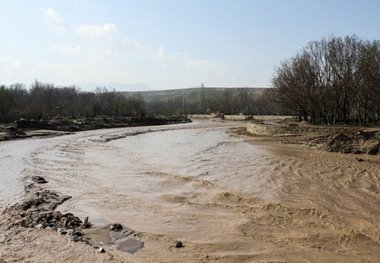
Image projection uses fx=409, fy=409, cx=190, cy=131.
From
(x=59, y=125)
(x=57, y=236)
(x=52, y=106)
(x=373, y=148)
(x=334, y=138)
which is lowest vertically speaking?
(x=57, y=236)

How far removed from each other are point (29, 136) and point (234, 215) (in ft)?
141

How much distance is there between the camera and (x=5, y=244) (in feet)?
33.2

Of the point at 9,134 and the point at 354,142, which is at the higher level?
the point at 354,142

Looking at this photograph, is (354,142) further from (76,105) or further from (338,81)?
(76,105)

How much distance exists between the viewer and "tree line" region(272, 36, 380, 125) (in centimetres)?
3978

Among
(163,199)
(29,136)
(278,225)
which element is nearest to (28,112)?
(29,136)

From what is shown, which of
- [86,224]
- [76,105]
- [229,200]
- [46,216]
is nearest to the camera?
[86,224]

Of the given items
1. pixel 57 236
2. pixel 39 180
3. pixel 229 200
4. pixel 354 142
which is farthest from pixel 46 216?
pixel 354 142

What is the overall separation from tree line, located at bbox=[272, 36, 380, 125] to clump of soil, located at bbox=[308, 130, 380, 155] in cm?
1176

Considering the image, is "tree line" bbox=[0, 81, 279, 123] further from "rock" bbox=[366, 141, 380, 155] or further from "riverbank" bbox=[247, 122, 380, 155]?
"rock" bbox=[366, 141, 380, 155]

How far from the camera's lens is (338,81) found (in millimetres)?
43500

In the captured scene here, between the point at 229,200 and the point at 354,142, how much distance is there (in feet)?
55.6

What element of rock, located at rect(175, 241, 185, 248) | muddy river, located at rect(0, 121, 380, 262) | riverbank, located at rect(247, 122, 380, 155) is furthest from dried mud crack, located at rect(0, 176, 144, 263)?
riverbank, located at rect(247, 122, 380, 155)

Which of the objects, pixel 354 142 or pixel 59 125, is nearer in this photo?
pixel 354 142
